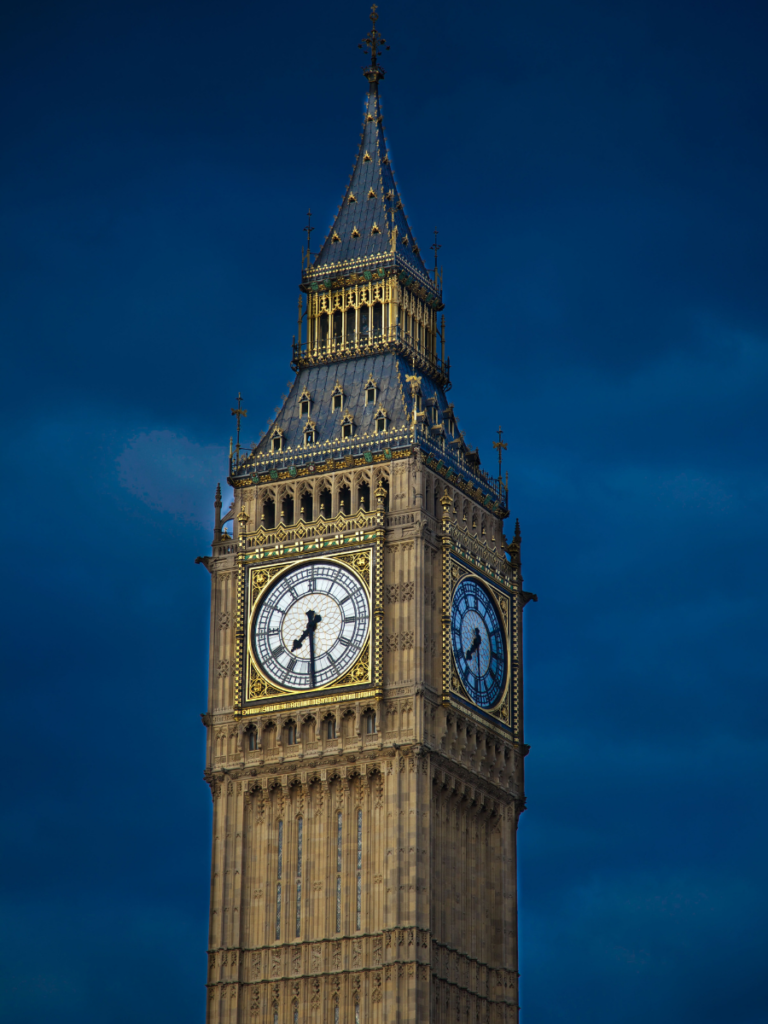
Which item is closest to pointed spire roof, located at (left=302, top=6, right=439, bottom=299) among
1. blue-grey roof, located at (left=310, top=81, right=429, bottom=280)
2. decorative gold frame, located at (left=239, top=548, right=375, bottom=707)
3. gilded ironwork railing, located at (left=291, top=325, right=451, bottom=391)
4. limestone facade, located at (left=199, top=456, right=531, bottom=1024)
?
blue-grey roof, located at (left=310, top=81, right=429, bottom=280)

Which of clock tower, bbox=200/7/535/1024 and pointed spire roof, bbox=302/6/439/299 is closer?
clock tower, bbox=200/7/535/1024

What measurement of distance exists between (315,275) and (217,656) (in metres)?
15.9

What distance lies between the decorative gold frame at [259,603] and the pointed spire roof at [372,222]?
1262cm

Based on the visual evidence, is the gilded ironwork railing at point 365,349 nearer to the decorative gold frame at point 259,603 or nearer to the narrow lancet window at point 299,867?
the decorative gold frame at point 259,603

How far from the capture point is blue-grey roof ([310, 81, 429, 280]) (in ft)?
334

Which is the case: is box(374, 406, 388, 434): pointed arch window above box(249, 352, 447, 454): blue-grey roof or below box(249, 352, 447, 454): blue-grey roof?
below

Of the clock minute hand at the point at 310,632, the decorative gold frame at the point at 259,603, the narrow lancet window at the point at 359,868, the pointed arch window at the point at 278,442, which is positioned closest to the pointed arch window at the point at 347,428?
the pointed arch window at the point at 278,442

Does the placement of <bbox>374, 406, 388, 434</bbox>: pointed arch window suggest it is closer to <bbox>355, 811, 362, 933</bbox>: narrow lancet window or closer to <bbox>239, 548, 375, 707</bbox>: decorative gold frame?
<bbox>239, 548, 375, 707</bbox>: decorative gold frame

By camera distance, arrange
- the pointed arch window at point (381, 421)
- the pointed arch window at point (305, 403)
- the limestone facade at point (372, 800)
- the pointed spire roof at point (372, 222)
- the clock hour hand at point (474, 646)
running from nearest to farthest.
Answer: the limestone facade at point (372, 800) → the clock hour hand at point (474, 646) → the pointed arch window at point (381, 421) → the pointed arch window at point (305, 403) → the pointed spire roof at point (372, 222)

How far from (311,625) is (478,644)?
6.18 metres

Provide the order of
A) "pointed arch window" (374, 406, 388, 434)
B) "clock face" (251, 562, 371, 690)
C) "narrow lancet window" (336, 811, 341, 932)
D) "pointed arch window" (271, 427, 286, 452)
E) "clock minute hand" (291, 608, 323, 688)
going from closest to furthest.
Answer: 1. "narrow lancet window" (336, 811, 341, 932)
2. "clock face" (251, 562, 371, 690)
3. "clock minute hand" (291, 608, 323, 688)
4. "pointed arch window" (374, 406, 388, 434)
5. "pointed arch window" (271, 427, 286, 452)

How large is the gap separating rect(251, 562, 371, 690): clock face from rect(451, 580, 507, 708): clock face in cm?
361

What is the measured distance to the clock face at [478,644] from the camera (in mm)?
94312

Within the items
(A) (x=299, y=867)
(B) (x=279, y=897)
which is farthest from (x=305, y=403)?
(B) (x=279, y=897)
